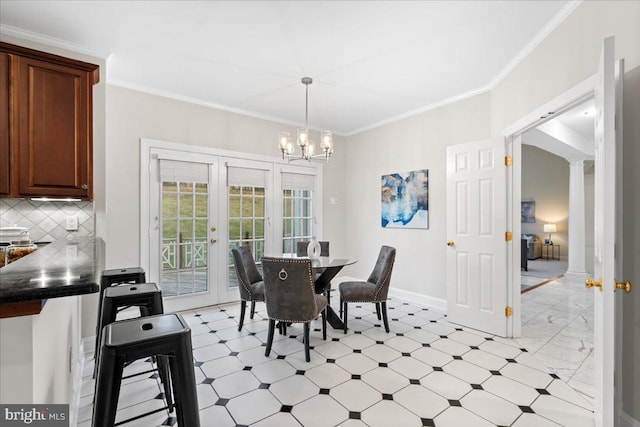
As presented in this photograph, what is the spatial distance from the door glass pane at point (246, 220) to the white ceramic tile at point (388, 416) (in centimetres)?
275

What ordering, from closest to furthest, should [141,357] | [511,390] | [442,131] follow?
1. [141,357]
2. [511,390]
3. [442,131]

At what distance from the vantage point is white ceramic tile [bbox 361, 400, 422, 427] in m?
2.00

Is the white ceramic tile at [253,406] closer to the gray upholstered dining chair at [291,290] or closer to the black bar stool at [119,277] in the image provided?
the gray upholstered dining chair at [291,290]

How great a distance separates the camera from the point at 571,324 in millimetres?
3830

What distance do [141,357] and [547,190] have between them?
37.8 feet

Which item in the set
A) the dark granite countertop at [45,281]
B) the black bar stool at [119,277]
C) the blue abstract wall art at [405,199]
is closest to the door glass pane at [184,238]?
the black bar stool at [119,277]

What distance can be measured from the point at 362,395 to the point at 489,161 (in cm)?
279

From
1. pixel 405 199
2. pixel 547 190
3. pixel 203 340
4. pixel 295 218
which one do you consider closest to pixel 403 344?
pixel 203 340

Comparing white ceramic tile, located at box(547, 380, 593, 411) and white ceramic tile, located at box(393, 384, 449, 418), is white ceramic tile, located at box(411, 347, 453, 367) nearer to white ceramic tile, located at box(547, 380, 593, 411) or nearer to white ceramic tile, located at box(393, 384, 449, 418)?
white ceramic tile, located at box(393, 384, 449, 418)

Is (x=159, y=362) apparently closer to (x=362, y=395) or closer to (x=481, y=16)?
(x=362, y=395)

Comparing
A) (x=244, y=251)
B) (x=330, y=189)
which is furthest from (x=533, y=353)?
(x=330, y=189)

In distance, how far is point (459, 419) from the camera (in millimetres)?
2043

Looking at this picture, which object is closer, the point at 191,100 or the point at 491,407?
the point at 491,407

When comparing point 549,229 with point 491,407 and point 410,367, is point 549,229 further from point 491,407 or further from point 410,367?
point 491,407
